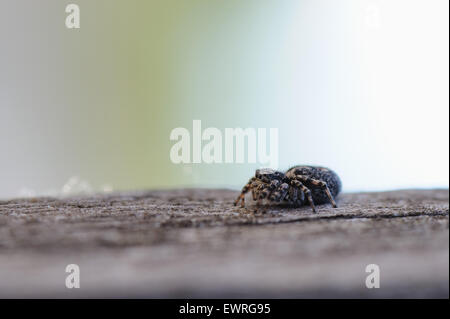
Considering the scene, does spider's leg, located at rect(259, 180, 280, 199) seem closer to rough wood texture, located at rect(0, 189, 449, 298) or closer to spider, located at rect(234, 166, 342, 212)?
spider, located at rect(234, 166, 342, 212)

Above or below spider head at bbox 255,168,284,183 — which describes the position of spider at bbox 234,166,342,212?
below

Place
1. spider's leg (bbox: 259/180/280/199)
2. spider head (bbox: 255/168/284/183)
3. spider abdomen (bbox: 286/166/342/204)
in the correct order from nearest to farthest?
spider's leg (bbox: 259/180/280/199) < spider head (bbox: 255/168/284/183) < spider abdomen (bbox: 286/166/342/204)

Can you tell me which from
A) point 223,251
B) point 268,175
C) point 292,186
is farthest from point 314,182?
point 223,251

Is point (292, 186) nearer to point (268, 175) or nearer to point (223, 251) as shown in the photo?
point (268, 175)

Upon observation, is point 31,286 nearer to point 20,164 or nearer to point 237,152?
point 237,152

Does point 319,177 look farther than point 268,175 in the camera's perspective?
Yes

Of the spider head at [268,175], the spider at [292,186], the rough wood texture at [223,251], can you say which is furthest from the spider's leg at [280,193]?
the rough wood texture at [223,251]

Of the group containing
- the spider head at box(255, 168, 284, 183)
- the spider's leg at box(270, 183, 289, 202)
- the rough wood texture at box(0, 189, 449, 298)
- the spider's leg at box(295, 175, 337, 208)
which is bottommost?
the rough wood texture at box(0, 189, 449, 298)

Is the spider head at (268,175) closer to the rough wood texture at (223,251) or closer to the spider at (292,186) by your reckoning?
the spider at (292,186)

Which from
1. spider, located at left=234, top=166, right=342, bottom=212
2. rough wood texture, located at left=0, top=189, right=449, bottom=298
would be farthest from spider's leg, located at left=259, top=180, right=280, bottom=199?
rough wood texture, located at left=0, top=189, right=449, bottom=298
